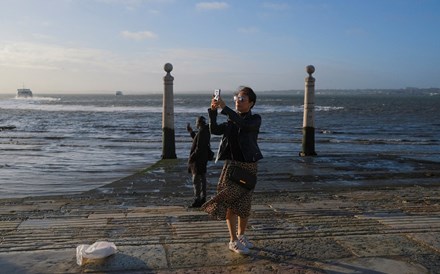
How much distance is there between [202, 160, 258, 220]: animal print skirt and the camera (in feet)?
15.5

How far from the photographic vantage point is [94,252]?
4191 millimetres

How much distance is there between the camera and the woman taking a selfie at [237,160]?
4633 millimetres

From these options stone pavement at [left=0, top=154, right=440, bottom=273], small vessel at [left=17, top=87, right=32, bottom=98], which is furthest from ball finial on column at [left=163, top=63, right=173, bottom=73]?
small vessel at [left=17, top=87, right=32, bottom=98]

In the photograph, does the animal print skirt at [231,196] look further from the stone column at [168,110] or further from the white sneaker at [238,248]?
the stone column at [168,110]

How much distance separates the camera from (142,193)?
32.2ft

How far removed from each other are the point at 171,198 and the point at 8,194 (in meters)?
4.19

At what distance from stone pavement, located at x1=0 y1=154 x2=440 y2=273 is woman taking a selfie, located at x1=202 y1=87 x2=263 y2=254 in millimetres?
368

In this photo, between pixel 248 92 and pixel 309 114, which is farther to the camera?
pixel 309 114

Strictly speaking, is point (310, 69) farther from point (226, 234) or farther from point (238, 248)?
point (238, 248)

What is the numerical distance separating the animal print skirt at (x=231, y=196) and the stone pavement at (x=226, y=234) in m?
0.38

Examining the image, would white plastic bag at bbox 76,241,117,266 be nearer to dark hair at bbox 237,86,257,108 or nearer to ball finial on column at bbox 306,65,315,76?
dark hair at bbox 237,86,257,108

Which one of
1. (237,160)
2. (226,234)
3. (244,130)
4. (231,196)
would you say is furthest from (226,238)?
(244,130)

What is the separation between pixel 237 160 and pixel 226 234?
1.03 meters

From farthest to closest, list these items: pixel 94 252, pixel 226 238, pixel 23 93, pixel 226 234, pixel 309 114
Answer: pixel 23 93
pixel 309 114
pixel 226 234
pixel 226 238
pixel 94 252
